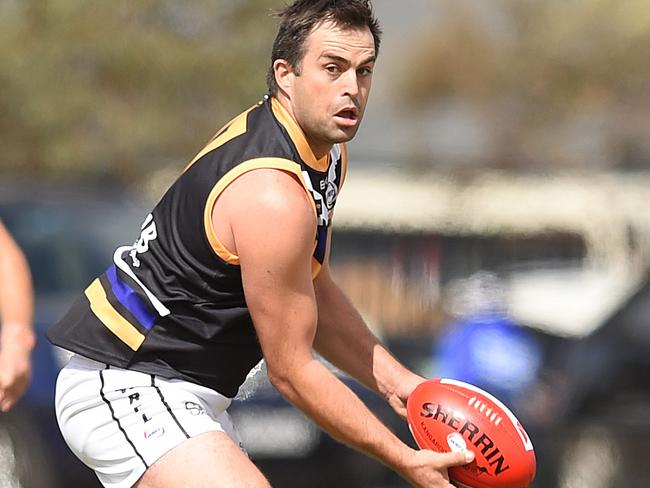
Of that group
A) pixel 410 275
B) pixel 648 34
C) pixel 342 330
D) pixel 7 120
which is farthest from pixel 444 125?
pixel 342 330

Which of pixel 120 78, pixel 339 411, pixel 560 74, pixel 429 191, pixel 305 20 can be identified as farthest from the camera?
pixel 560 74

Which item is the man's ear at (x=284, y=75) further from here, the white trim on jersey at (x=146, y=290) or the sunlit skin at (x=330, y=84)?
the white trim on jersey at (x=146, y=290)

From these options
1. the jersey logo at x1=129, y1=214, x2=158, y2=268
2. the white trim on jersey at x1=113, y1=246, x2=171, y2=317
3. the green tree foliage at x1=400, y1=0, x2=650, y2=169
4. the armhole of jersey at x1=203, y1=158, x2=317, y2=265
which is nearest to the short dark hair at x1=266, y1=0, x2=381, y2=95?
the armhole of jersey at x1=203, y1=158, x2=317, y2=265

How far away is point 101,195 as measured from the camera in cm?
855

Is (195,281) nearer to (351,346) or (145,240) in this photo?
(145,240)

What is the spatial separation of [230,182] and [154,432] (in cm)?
73

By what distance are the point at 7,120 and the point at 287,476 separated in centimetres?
953

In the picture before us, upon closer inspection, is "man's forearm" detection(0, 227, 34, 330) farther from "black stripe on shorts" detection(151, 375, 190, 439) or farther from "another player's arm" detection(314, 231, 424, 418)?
"another player's arm" detection(314, 231, 424, 418)

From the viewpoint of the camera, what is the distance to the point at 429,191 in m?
12.8

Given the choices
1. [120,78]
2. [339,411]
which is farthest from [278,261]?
[120,78]

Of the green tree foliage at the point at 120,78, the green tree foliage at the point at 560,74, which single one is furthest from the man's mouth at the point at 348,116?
the green tree foliage at the point at 560,74

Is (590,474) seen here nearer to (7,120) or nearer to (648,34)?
(7,120)

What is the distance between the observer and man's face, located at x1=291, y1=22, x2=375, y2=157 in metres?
3.96

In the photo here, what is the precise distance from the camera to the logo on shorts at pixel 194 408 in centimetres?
402
